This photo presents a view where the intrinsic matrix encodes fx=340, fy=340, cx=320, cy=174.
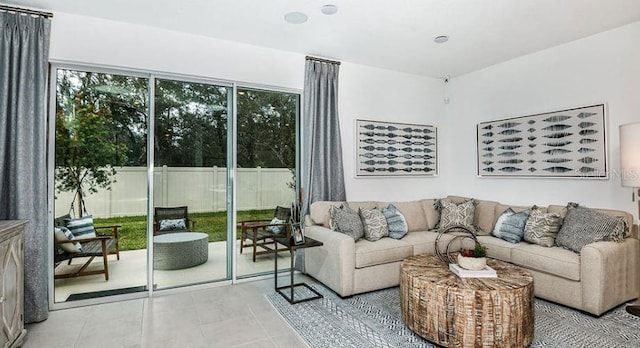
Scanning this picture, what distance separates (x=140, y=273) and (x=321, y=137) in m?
2.48

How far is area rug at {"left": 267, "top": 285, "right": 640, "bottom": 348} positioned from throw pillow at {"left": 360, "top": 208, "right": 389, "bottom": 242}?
66 cm

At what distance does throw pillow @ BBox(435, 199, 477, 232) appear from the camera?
167 inches

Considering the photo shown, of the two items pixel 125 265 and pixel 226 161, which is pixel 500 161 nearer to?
pixel 226 161

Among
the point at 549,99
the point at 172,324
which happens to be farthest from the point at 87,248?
the point at 549,99

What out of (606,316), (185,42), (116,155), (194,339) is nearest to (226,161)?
(116,155)

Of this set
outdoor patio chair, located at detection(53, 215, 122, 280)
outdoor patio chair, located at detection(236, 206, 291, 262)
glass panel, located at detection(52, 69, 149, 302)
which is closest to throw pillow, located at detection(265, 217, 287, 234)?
outdoor patio chair, located at detection(236, 206, 291, 262)

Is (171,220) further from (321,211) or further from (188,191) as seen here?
(321,211)

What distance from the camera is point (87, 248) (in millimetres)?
3338

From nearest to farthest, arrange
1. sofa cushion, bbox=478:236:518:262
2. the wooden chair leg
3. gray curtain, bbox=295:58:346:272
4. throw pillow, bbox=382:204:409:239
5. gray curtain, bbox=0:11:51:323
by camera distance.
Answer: gray curtain, bbox=0:11:51:323
the wooden chair leg
sofa cushion, bbox=478:236:518:262
throw pillow, bbox=382:204:409:239
gray curtain, bbox=295:58:346:272

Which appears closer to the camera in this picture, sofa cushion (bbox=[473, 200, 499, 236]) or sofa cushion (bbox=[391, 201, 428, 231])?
sofa cushion (bbox=[473, 200, 499, 236])

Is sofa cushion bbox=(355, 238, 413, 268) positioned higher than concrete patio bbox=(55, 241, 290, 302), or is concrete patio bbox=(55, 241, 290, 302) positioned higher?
sofa cushion bbox=(355, 238, 413, 268)

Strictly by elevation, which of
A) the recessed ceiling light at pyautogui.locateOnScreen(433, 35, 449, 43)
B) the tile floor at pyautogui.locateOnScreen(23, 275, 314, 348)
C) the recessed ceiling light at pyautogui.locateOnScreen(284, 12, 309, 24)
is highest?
the recessed ceiling light at pyautogui.locateOnScreen(284, 12, 309, 24)

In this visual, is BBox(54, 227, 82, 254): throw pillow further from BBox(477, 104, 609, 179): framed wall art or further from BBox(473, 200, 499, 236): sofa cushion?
BBox(477, 104, 609, 179): framed wall art

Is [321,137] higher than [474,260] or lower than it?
higher
